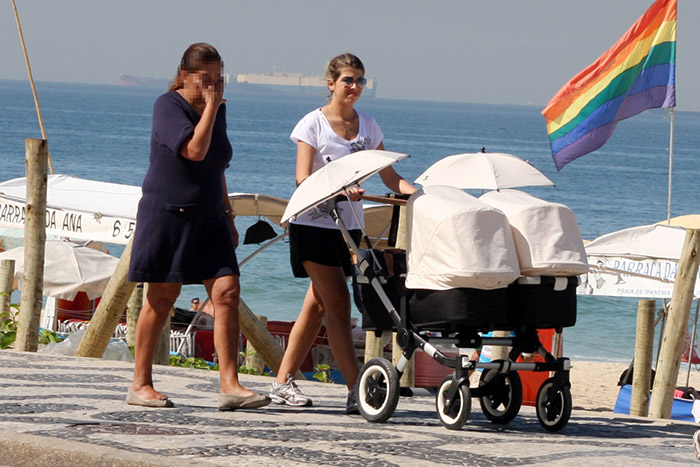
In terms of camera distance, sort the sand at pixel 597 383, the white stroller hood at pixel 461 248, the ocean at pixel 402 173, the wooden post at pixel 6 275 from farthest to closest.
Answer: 1. the ocean at pixel 402 173
2. the sand at pixel 597 383
3. the wooden post at pixel 6 275
4. the white stroller hood at pixel 461 248

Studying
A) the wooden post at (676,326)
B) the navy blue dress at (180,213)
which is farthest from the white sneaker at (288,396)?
the wooden post at (676,326)

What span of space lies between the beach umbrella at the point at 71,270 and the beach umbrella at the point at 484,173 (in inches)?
390

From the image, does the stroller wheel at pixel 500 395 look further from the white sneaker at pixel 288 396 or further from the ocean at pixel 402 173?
the ocean at pixel 402 173

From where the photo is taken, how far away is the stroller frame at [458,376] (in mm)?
5797

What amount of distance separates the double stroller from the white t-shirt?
254 millimetres

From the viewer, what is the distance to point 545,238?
19.2 ft

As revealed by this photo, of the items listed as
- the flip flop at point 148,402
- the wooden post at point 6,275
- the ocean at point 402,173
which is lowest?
the flip flop at point 148,402

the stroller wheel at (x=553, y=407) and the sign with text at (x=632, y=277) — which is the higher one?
the sign with text at (x=632, y=277)

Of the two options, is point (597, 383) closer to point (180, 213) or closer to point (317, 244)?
point (317, 244)

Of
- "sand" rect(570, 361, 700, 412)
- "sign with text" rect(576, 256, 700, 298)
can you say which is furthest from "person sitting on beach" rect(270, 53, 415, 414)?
"sand" rect(570, 361, 700, 412)

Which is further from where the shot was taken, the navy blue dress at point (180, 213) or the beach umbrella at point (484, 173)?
the beach umbrella at point (484, 173)

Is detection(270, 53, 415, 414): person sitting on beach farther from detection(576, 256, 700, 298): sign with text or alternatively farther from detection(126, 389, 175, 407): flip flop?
detection(576, 256, 700, 298): sign with text

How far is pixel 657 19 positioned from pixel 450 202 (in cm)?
929

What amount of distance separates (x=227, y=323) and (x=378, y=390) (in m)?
0.81
